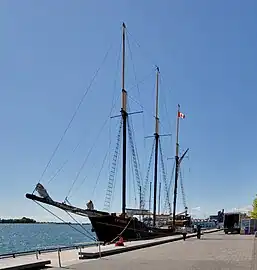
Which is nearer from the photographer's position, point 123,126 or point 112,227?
point 112,227

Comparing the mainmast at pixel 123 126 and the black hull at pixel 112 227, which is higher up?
the mainmast at pixel 123 126

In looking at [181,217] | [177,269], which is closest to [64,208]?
[177,269]

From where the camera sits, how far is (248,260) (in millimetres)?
21000

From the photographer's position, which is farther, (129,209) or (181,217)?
(181,217)

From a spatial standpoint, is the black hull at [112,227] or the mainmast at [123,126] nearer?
the black hull at [112,227]

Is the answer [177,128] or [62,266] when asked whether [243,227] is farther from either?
[62,266]

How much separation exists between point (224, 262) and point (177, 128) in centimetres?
5436

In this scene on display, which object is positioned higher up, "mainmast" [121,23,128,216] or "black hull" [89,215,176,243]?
"mainmast" [121,23,128,216]

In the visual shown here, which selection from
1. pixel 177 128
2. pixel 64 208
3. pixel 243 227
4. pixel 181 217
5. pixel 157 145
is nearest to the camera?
pixel 64 208

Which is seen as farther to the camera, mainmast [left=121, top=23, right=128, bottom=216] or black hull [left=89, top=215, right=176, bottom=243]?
mainmast [left=121, top=23, right=128, bottom=216]

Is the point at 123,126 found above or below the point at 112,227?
above

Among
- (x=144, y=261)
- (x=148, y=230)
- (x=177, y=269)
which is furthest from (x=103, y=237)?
(x=177, y=269)

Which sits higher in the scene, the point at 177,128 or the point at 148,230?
the point at 177,128

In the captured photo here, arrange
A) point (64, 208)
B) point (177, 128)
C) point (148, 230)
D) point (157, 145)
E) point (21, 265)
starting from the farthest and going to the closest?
point (177, 128) → point (157, 145) → point (148, 230) → point (64, 208) → point (21, 265)
